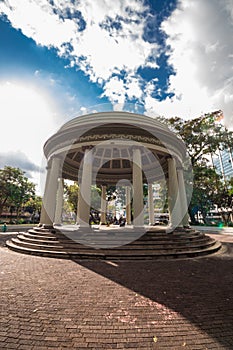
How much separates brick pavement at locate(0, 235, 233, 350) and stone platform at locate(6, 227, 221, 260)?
195cm

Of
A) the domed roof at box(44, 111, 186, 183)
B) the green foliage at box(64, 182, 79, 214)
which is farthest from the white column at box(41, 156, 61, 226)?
the green foliage at box(64, 182, 79, 214)

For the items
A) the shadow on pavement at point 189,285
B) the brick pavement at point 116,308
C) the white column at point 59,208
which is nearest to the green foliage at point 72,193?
the white column at point 59,208

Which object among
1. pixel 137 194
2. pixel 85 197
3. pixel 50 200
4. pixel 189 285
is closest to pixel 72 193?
pixel 50 200

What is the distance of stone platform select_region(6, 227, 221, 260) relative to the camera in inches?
352

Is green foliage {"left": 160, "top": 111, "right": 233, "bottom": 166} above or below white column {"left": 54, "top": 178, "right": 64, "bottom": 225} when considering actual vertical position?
above

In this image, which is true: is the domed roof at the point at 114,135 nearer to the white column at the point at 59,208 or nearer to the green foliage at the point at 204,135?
the white column at the point at 59,208

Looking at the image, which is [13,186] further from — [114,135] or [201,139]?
[201,139]

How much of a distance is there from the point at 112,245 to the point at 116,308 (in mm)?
5900

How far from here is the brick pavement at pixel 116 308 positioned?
2.91 meters

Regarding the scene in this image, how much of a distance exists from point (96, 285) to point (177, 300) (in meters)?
2.44

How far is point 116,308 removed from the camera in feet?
13.1

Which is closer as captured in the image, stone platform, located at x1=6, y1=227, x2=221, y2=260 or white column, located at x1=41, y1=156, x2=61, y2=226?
stone platform, located at x1=6, y1=227, x2=221, y2=260

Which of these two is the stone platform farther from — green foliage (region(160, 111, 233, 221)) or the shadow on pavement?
green foliage (region(160, 111, 233, 221))

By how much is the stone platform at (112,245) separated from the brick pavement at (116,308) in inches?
76.9
